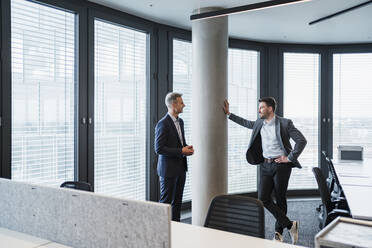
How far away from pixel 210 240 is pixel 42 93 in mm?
2687

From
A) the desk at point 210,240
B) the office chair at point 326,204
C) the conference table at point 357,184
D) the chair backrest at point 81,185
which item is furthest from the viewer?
the office chair at point 326,204

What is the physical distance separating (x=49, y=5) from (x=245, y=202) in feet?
9.79

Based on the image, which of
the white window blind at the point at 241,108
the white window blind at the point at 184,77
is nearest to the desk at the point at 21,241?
the white window blind at the point at 184,77

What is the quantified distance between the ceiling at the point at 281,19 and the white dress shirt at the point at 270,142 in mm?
1491

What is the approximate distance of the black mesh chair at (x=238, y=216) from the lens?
2146mm

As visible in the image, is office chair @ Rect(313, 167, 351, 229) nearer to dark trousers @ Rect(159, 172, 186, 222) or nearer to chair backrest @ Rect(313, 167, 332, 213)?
chair backrest @ Rect(313, 167, 332, 213)

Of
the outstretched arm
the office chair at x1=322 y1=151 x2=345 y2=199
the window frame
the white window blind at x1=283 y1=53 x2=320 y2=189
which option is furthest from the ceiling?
the office chair at x1=322 y1=151 x2=345 y2=199

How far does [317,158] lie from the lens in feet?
21.1

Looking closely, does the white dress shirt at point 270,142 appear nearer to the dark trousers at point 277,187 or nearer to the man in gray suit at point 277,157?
the man in gray suit at point 277,157

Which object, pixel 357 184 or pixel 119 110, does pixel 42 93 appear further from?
pixel 357 184

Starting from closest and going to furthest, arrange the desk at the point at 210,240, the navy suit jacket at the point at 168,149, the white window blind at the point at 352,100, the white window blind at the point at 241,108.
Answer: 1. the desk at the point at 210,240
2. the navy suit jacket at the point at 168,149
3. the white window blind at the point at 241,108
4. the white window blind at the point at 352,100

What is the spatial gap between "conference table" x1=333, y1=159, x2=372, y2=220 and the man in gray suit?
0.58 metres

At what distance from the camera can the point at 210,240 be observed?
1.87 metres

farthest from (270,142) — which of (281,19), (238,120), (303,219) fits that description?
(281,19)
